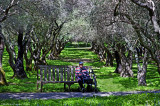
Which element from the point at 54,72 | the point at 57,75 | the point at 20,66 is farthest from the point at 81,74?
the point at 20,66

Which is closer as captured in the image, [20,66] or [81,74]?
[81,74]

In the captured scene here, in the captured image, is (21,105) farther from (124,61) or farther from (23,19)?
(124,61)

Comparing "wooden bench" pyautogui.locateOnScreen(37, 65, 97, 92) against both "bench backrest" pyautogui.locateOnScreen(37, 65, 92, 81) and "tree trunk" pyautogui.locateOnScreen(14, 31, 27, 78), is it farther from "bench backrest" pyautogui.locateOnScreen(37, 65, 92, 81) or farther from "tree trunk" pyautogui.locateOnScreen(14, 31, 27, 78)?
"tree trunk" pyautogui.locateOnScreen(14, 31, 27, 78)

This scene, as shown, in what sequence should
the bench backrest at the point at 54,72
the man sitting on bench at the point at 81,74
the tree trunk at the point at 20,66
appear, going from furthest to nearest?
the tree trunk at the point at 20,66 < the bench backrest at the point at 54,72 < the man sitting on bench at the point at 81,74

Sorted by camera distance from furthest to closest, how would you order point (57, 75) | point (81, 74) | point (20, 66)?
point (20, 66), point (57, 75), point (81, 74)

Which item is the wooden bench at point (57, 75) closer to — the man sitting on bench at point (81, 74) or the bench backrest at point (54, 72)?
the bench backrest at point (54, 72)

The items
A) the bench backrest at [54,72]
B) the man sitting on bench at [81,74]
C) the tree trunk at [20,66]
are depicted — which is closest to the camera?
the man sitting on bench at [81,74]

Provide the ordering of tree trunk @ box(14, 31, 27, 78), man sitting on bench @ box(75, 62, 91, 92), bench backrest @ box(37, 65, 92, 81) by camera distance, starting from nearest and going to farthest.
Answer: man sitting on bench @ box(75, 62, 91, 92) → bench backrest @ box(37, 65, 92, 81) → tree trunk @ box(14, 31, 27, 78)

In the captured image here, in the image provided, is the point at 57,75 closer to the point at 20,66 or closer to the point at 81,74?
the point at 81,74

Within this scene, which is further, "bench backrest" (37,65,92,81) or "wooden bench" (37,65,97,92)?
"bench backrest" (37,65,92,81)

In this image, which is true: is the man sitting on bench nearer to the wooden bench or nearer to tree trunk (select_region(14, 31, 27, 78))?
the wooden bench

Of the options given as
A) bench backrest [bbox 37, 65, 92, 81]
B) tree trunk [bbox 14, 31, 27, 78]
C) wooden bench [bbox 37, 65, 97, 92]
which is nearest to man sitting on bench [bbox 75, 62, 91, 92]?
wooden bench [bbox 37, 65, 97, 92]

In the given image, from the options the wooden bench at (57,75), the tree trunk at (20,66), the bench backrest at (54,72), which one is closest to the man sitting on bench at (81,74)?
the wooden bench at (57,75)

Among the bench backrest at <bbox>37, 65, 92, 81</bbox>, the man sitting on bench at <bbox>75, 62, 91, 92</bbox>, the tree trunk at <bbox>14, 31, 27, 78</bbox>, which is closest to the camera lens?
the man sitting on bench at <bbox>75, 62, 91, 92</bbox>
